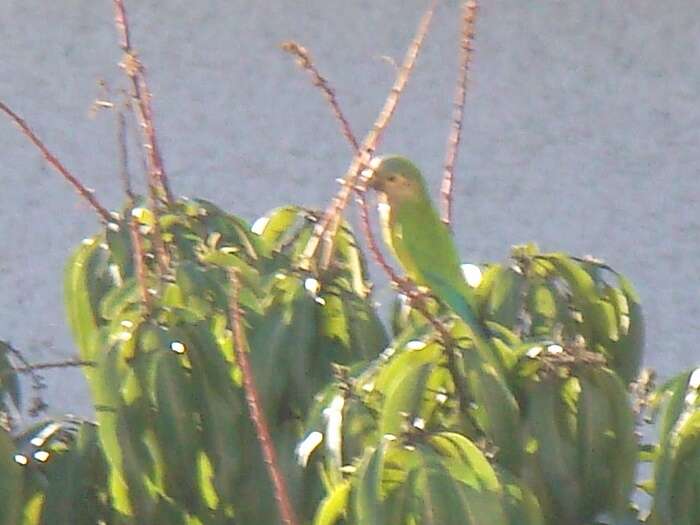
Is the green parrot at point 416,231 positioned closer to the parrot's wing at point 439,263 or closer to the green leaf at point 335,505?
the parrot's wing at point 439,263

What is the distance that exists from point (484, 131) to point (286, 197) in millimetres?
616

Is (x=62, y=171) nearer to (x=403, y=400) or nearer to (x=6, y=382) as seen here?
(x=6, y=382)

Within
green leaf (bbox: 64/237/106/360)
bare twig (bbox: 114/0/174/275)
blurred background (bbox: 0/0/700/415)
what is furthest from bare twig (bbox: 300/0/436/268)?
blurred background (bbox: 0/0/700/415)

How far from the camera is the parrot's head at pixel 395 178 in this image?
1.82 m

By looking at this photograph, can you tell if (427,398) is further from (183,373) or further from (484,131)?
(484,131)

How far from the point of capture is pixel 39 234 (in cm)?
430

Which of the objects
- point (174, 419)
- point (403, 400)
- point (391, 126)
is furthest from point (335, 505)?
point (391, 126)

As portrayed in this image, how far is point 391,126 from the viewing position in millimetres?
4180

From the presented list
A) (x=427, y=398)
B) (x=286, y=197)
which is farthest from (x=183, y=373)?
(x=286, y=197)

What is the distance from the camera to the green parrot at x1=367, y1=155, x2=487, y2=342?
5.91 feet

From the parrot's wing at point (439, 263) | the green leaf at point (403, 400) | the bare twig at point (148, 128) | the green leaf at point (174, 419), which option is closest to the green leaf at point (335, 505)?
the green leaf at point (403, 400)

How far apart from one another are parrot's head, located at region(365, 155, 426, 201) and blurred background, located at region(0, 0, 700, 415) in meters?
2.31


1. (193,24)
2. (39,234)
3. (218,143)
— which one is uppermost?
(193,24)

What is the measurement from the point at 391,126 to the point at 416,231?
2.31m
